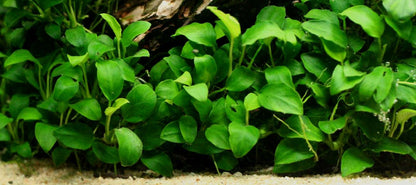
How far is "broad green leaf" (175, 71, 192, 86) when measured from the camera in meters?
1.81

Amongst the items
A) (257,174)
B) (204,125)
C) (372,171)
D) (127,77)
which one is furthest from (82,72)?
(372,171)

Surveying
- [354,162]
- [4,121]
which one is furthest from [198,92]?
[4,121]

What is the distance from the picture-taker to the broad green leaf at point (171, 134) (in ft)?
6.30

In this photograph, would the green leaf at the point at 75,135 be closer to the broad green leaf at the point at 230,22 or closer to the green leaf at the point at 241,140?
the green leaf at the point at 241,140

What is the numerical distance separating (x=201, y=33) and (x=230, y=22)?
0.63 ft

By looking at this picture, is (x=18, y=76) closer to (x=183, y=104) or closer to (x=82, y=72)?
(x=82, y=72)

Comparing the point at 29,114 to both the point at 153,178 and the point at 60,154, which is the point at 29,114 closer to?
the point at 60,154

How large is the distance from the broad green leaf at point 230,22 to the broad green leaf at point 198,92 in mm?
261

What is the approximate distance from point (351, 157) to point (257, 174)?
1.48 ft

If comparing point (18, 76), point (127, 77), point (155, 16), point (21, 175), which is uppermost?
point (155, 16)

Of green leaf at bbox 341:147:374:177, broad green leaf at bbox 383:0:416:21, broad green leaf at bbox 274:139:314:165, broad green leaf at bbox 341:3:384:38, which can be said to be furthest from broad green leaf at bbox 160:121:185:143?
broad green leaf at bbox 383:0:416:21

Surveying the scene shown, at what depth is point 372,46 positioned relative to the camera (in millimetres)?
1900

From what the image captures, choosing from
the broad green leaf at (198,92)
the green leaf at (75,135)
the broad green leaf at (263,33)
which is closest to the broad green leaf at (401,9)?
the broad green leaf at (263,33)

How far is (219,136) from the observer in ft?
6.23
